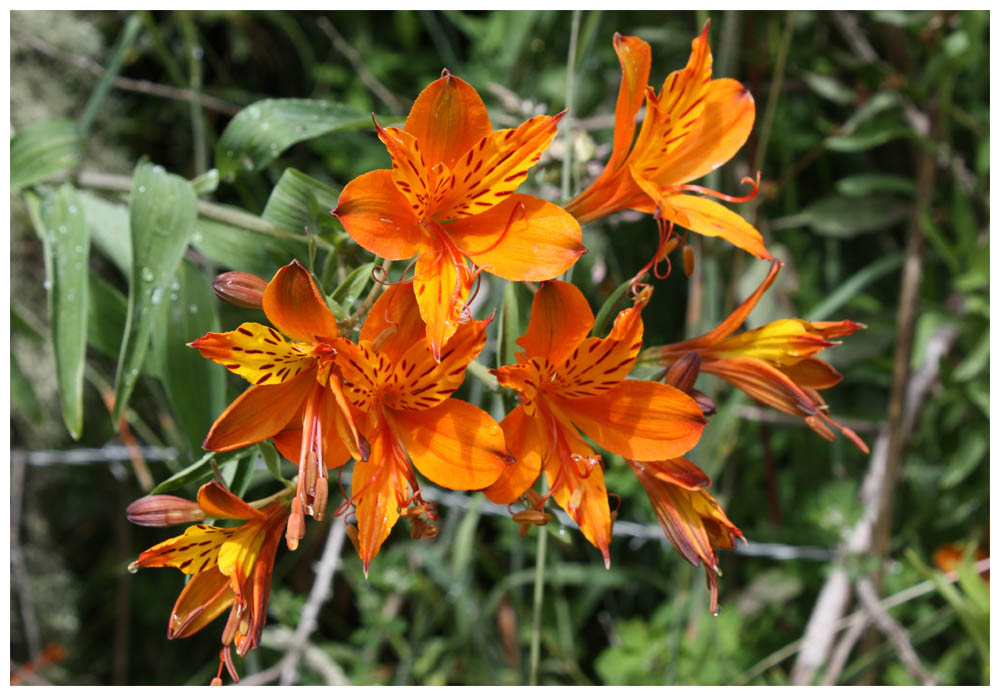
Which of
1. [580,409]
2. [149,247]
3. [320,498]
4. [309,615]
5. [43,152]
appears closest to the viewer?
[320,498]

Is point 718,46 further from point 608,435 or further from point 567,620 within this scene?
point 567,620

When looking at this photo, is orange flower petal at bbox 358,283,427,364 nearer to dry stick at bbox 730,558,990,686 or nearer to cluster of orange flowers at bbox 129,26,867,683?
cluster of orange flowers at bbox 129,26,867,683

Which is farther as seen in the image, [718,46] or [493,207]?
[718,46]

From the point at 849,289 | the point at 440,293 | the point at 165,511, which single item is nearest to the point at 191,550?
the point at 165,511

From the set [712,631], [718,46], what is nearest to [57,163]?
[718,46]

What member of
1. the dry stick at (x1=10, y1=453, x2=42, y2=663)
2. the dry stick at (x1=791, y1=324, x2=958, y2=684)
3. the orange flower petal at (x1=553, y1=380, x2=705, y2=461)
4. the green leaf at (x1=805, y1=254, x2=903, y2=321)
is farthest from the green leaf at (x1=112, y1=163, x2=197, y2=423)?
the dry stick at (x1=791, y1=324, x2=958, y2=684)

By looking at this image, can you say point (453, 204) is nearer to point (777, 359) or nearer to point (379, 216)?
point (379, 216)

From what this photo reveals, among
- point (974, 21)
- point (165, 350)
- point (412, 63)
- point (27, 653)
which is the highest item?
point (974, 21)
